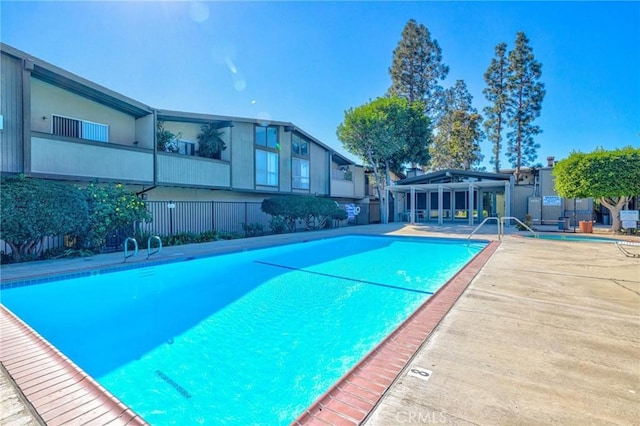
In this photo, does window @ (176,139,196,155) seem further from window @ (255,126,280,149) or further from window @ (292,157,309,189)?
window @ (292,157,309,189)

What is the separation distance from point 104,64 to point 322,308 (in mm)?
13943

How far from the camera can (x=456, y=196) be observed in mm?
24594

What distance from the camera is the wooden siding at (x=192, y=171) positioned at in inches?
539

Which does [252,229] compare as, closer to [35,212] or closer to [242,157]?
[242,157]

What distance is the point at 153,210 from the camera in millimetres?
13805

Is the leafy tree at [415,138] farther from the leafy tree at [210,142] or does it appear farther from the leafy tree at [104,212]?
the leafy tree at [104,212]

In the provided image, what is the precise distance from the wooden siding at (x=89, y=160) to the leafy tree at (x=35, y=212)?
140 centimetres

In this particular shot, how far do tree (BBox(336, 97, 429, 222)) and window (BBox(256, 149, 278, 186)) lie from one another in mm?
6692

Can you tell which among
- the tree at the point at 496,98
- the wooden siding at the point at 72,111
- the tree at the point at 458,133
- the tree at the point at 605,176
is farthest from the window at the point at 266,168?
the tree at the point at 496,98

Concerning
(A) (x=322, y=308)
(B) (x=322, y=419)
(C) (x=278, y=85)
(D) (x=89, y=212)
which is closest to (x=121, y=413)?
(B) (x=322, y=419)

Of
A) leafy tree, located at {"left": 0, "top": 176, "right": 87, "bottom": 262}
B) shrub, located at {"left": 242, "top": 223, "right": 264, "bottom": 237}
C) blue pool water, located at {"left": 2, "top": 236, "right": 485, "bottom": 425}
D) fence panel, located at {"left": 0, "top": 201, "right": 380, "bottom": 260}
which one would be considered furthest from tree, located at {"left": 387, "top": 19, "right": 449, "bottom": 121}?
leafy tree, located at {"left": 0, "top": 176, "right": 87, "bottom": 262}

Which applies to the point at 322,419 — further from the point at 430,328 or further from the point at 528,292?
the point at 528,292

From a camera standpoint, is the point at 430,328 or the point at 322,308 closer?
the point at 430,328

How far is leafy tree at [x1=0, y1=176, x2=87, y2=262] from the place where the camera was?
821 centimetres
